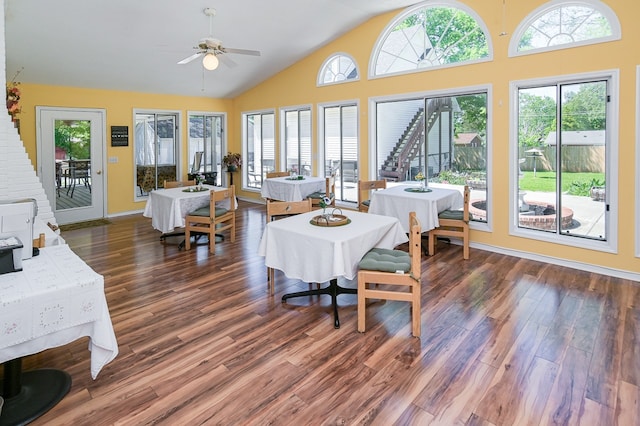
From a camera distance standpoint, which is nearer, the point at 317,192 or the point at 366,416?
the point at 366,416

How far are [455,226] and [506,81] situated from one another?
203 centimetres

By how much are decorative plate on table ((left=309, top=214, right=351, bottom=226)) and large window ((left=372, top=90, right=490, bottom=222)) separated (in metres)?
2.84

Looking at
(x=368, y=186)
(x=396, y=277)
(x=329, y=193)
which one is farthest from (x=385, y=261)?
(x=329, y=193)

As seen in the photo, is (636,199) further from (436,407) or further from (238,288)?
(238,288)

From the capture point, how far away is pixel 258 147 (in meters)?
9.58

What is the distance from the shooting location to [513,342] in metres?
2.94

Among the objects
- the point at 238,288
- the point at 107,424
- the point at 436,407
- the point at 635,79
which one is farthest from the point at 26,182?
the point at 635,79

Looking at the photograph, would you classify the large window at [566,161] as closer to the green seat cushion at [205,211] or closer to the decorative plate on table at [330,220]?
the decorative plate on table at [330,220]

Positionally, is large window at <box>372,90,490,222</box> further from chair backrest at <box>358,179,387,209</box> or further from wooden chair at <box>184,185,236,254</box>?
wooden chair at <box>184,185,236,254</box>

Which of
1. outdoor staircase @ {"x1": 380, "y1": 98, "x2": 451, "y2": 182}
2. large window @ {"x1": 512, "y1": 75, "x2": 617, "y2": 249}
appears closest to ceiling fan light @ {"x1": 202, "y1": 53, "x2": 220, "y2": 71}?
outdoor staircase @ {"x1": 380, "y1": 98, "x2": 451, "y2": 182}

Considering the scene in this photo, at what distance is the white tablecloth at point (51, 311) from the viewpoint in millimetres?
1807

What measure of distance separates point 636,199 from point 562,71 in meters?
1.69

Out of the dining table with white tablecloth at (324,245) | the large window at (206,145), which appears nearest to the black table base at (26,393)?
the dining table with white tablecloth at (324,245)

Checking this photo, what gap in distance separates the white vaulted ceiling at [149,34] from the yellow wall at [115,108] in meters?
0.21
